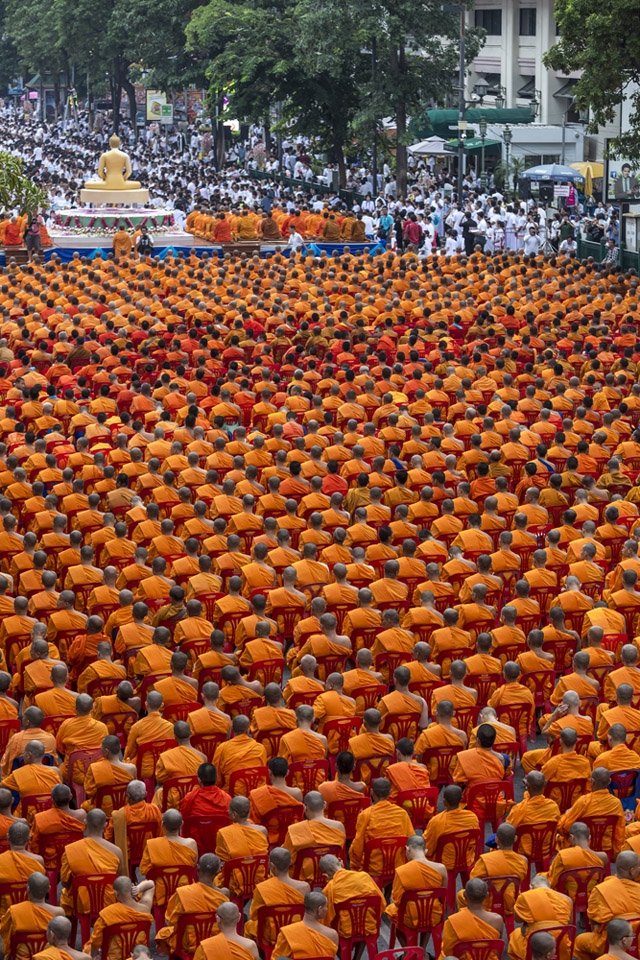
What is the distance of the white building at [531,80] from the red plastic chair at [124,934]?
5273 centimetres

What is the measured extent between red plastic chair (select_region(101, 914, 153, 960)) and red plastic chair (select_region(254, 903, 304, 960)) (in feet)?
2.30

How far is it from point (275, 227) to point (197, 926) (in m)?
37.1

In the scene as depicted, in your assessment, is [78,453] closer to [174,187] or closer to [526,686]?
[526,686]

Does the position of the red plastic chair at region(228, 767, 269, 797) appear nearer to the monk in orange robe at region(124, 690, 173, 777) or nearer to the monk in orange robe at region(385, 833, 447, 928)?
the monk in orange robe at region(124, 690, 173, 777)

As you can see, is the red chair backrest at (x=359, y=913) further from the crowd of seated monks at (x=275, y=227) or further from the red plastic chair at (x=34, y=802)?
the crowd of seated monks at (x=275, y=227)

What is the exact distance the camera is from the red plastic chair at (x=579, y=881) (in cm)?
1008

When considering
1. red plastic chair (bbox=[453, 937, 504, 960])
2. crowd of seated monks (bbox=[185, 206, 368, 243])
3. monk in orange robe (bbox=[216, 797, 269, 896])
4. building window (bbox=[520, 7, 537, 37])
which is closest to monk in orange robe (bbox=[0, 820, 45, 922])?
monk in orange robe (bbox=[216, 797, 269, 896])

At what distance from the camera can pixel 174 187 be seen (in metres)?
58.6

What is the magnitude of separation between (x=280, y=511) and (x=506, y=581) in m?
3.35

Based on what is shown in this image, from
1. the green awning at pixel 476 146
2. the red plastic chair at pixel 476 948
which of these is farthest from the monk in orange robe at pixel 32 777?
the green awning at pixel 476 146

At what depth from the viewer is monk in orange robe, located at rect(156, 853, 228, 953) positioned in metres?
9.52

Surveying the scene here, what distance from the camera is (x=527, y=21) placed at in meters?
66.1

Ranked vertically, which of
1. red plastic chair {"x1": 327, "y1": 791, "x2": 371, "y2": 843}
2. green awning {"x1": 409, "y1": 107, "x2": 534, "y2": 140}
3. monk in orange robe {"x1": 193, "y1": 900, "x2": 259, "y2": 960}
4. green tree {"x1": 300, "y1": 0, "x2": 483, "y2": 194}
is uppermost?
green tree {"x1": 300, "y1": 0, "x2": 483, "y2": 194}

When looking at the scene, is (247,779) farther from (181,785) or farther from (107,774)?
(107,774)
